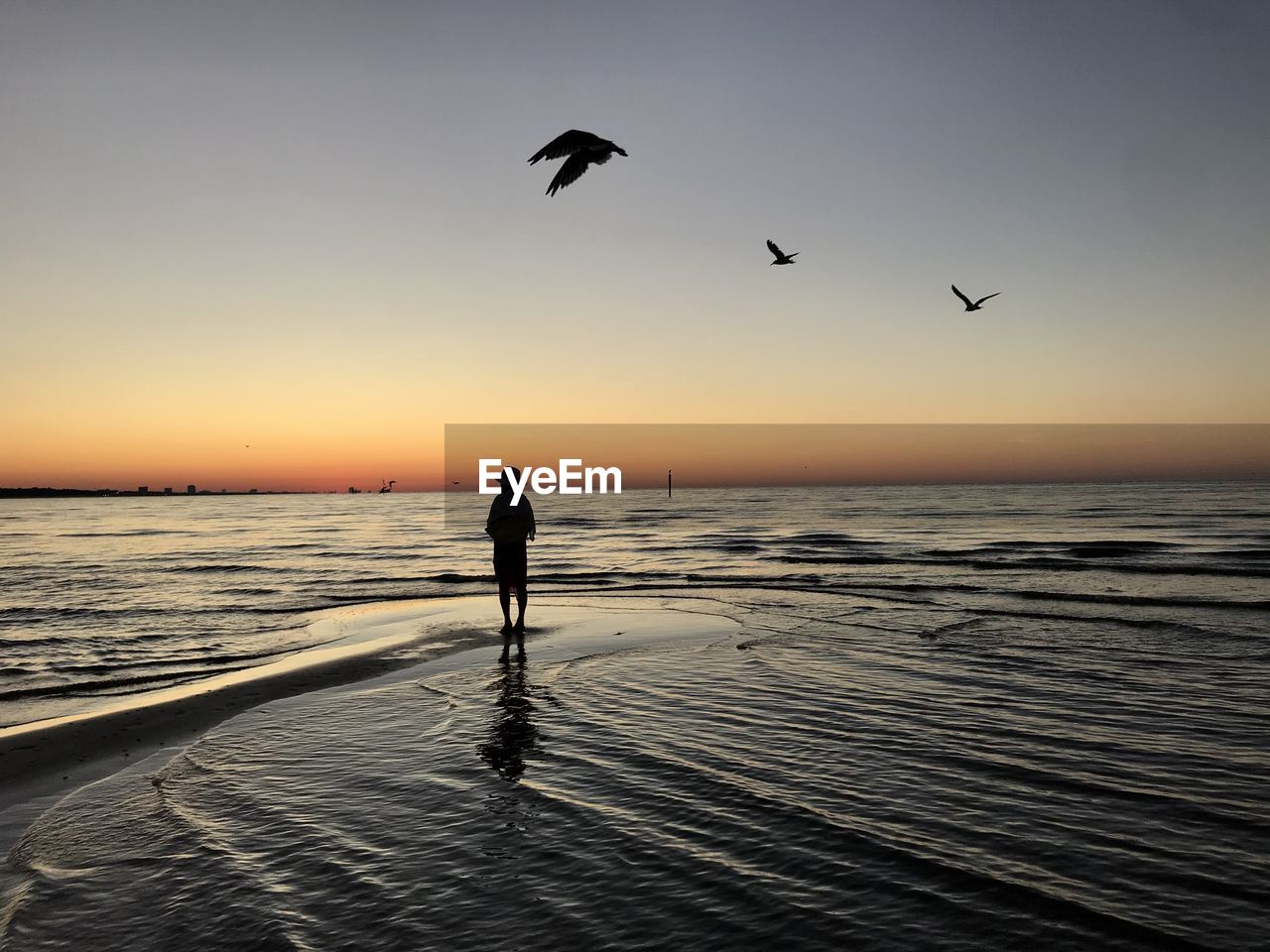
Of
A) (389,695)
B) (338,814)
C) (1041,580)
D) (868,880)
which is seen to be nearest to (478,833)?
(338,814)

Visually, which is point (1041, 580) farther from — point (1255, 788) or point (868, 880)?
point (868, 880)

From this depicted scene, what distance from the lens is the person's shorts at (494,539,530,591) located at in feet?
42.7

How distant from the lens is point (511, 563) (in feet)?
43.5

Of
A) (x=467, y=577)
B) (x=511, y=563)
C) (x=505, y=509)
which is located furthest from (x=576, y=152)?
(x=467, y=577)

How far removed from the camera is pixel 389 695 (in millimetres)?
8852

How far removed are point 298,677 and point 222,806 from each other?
4901mm

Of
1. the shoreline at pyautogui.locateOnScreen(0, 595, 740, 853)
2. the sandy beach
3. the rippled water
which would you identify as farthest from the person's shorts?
the rippled water

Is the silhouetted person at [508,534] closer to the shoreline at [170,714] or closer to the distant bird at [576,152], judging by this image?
the shoreline at [170,714]

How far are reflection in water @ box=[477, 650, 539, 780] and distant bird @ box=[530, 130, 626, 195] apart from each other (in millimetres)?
6062

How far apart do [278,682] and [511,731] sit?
428 cm

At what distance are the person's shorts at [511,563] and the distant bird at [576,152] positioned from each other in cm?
594

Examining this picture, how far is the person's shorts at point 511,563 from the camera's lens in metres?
13.0

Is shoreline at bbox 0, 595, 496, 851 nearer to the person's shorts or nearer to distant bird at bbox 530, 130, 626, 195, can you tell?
the person's shorts

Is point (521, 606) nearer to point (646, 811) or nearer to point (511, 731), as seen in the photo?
point (511, 731)
